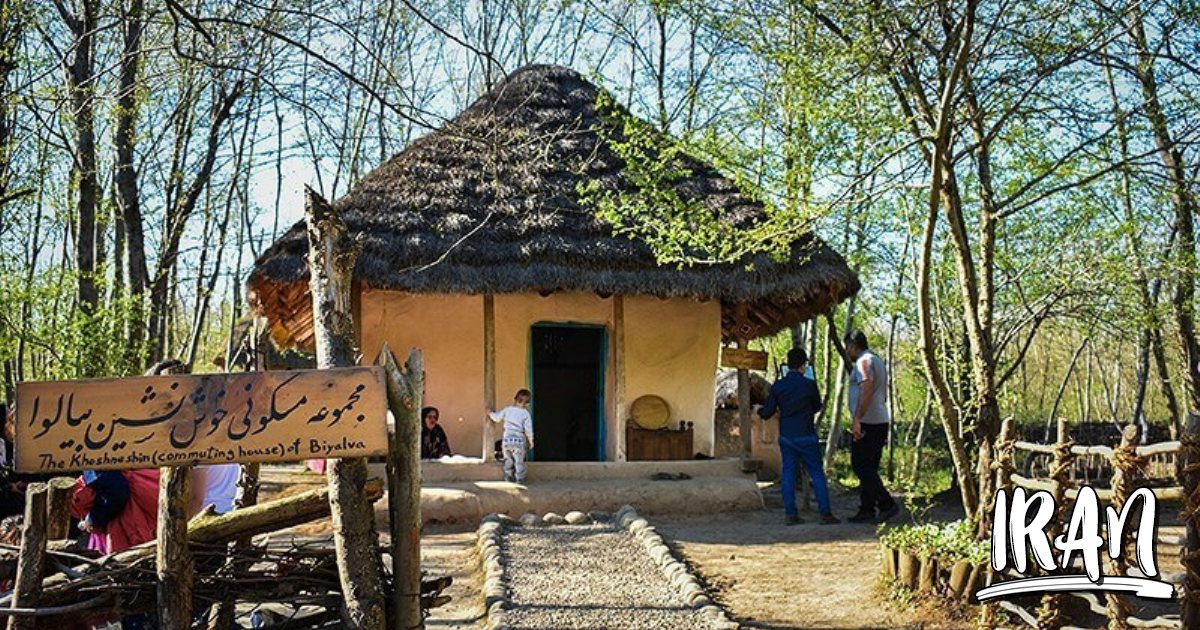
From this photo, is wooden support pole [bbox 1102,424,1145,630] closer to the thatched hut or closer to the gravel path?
the gravel path

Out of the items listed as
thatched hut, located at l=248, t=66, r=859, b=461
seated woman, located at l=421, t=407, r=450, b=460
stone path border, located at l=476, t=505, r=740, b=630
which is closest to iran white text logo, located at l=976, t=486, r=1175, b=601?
stone path border, located at l=476, t=505, r=740, b=630

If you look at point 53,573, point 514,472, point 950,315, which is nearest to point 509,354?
point 514,472

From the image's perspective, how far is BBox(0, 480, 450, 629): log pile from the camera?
169 inches

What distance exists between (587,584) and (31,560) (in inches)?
156

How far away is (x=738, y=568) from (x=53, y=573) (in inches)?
195

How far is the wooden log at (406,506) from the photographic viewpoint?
4414 mm

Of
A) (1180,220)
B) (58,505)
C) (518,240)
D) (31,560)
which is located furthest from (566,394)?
(31,560)

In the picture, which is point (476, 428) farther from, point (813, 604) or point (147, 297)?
point (813, 604)

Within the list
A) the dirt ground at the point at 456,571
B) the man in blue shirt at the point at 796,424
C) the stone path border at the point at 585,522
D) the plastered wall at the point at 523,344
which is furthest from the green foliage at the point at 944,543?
the plastered wall at the point at 523,344

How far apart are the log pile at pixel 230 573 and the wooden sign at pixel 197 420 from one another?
0.45 m

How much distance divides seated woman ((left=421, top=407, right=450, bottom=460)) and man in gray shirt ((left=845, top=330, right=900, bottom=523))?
4102 millimetres

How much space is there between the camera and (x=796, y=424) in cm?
1016

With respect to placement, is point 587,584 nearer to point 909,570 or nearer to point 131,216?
point 909,570

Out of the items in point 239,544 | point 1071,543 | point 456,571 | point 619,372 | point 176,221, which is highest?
point 176,221
